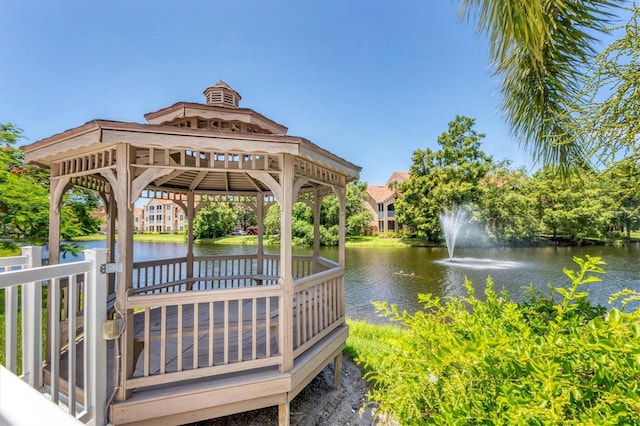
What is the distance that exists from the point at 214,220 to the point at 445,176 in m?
27.9

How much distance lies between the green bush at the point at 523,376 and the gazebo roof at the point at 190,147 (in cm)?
229

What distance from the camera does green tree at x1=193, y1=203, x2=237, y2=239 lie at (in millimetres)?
36750

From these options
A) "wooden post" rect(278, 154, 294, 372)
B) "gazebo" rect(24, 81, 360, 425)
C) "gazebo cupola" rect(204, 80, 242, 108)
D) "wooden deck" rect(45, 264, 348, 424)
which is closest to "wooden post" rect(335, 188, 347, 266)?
"gazebo" rect(24, 81, 360, 425)

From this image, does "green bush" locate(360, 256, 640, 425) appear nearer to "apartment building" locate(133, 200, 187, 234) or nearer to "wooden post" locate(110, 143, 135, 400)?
"wooden post" locate(110, 143, 135, 400)

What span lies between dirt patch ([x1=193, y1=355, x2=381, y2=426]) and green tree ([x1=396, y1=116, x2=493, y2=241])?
23.7 metres

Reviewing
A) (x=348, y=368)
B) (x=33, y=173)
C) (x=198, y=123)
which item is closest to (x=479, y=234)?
(x=348, y=368)

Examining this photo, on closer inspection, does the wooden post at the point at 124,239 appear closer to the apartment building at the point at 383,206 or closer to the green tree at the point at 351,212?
the green tree at the point at 351,212

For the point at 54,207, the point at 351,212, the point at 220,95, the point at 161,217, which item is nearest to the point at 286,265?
the point at 54,207

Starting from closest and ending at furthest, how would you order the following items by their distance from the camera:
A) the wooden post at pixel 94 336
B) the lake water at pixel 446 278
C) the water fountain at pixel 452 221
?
the wooden post at pixel 94 336, the lake water at pixel 446 278, the water fountain at pixel 452 221

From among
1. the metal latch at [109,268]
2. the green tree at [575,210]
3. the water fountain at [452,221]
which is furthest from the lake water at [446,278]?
the green tree at [575,210]

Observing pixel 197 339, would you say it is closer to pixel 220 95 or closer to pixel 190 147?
pixel 190 147

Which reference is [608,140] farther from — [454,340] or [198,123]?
[198,123]

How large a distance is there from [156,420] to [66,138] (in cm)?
303

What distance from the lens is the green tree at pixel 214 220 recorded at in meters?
36.8
